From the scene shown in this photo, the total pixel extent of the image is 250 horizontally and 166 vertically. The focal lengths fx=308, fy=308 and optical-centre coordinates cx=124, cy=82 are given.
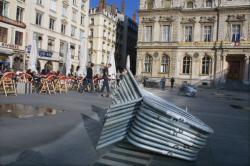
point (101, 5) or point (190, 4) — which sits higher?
point (101, 5)

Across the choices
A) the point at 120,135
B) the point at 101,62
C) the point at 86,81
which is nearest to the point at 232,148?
the point at 120,135

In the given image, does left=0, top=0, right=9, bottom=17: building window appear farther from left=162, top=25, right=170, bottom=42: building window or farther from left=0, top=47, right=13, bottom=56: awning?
left=162, top=25, right=170, bottom=42: building window

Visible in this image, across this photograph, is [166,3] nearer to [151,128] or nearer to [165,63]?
[165,63]

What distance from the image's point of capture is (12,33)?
121 feet

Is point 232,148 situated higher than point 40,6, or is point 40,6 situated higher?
point 40,6

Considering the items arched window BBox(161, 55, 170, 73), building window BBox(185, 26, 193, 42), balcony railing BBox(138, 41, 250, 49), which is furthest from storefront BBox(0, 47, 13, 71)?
building window BBox(185, 26, 193, 42)

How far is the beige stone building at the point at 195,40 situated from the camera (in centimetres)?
4606

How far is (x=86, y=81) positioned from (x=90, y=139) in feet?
42.1

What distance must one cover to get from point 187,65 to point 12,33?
Answer: 2672 centimetres

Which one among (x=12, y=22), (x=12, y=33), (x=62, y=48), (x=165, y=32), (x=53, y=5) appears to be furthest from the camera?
(x=165, y=32)

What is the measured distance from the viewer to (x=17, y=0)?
37.6m

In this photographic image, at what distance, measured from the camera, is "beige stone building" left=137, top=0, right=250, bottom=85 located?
46.1m

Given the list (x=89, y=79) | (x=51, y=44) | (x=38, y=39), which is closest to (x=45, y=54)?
(x=38, y=39)

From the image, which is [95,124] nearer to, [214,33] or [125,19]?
[214,33]
